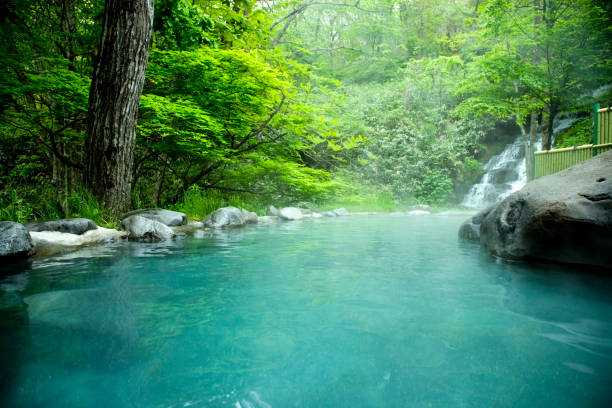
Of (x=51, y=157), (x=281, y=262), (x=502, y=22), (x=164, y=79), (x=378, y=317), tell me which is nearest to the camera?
(x=378, y=317)

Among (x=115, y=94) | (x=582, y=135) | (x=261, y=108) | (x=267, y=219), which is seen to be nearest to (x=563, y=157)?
(x=582, y=135)

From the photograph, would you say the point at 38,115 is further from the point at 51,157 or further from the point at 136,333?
the point at 136,333

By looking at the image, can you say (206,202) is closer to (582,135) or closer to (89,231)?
(89,231)

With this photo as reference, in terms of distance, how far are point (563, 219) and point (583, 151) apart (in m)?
4.38

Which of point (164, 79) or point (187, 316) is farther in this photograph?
point (164, 79)

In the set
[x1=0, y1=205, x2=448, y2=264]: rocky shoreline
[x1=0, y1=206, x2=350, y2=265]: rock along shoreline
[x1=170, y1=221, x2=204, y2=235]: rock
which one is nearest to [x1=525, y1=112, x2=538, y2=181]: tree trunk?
[x1=0, y1=205, x2=448, y2=264]: rocky shoreline

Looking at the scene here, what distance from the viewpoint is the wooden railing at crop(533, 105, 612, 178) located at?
217 inches

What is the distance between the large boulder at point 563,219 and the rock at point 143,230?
4328 millimetres

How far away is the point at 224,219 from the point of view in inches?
260

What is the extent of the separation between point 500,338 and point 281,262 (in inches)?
86.3

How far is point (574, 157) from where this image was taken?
620 centimetres

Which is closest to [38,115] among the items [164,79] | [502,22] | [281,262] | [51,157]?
[51,157]

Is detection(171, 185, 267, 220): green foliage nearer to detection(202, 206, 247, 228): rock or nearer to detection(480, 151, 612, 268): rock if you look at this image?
detection(202, 206, 247, 228): rock

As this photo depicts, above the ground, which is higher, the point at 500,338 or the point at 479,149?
the point at 479,149
